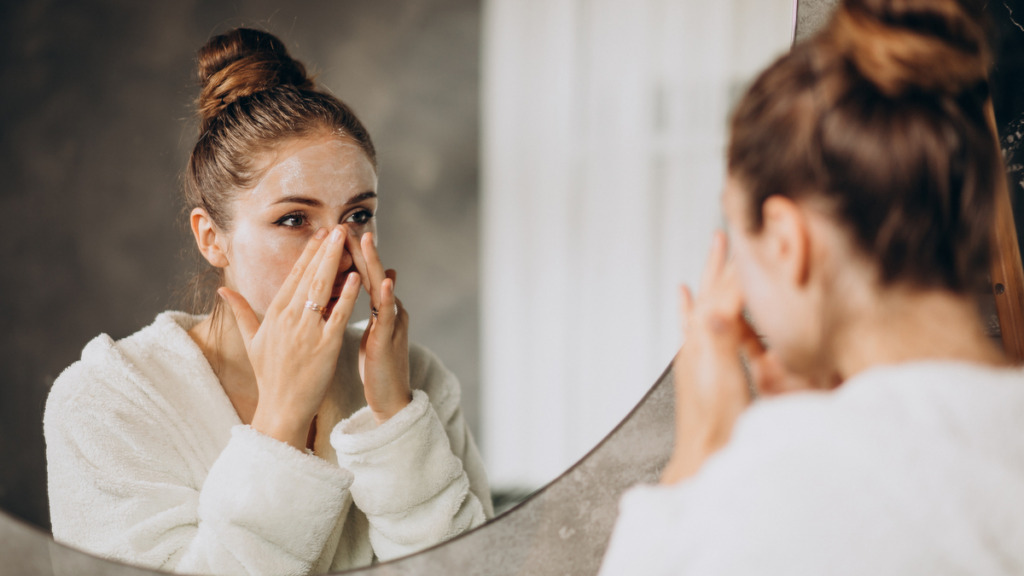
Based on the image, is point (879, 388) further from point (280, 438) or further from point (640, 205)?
point (280, 438)

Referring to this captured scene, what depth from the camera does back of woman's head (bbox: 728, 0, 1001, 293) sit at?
1.25 feet

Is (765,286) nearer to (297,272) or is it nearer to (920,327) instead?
(920,327)

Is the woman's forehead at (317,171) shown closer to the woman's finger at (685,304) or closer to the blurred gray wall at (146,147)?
the blurred gray wall at (146,147)

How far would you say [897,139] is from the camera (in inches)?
14.9

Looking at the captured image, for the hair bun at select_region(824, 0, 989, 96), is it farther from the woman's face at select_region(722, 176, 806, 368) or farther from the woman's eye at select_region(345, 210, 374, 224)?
the woman's eye at select_region(345, 210, 374, 224)

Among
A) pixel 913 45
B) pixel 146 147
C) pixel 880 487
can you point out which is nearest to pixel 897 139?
pixel 913 45

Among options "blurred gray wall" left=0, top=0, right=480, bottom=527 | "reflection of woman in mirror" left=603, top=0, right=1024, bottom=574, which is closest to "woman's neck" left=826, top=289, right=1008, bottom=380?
"reflection of woman in mirror" left=603, top=0, right=1024, bottom=574

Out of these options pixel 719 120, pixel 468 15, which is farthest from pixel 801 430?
pixel 468 15

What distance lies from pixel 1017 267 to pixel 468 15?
53 centimetres

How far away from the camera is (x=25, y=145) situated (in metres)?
0.55

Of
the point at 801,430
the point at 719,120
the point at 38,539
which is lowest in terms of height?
the point at 38,539

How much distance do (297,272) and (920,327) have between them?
17.3 inches

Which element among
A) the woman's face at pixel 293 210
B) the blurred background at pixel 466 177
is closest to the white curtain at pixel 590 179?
the blurred background at pixel 466 177

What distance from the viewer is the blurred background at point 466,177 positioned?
0.55 meters
